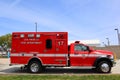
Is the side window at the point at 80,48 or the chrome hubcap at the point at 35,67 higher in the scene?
the side window at the point at 80,48

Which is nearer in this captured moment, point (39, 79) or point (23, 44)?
point (39, 79)

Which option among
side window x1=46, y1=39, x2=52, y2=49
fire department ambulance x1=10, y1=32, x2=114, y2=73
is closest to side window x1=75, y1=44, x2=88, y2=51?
fire department ambulance x1=10, y1=32, x2=114, y2=73

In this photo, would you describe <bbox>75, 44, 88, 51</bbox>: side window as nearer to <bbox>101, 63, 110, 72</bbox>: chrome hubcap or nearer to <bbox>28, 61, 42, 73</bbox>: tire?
<bbox>101, 63, 110, 72</bbox>: chrome hubcap

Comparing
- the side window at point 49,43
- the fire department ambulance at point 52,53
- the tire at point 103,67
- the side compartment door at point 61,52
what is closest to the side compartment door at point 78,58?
the fire department ambulance at point 52,53

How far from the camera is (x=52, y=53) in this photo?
1809 centimetres

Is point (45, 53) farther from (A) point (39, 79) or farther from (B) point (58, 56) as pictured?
(A) point (39, 79)

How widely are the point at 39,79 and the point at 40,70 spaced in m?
4.37

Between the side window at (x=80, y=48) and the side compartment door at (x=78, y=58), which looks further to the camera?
the side window at (x=80, y=48)

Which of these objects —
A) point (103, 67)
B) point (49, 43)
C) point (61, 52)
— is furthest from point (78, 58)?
point (49, 43)

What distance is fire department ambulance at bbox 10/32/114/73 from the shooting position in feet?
59.2

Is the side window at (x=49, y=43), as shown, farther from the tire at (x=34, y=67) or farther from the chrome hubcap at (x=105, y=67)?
the chrome hubcap at (x=105, y=67)

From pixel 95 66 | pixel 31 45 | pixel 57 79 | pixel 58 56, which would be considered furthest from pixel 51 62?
pixel 57 79

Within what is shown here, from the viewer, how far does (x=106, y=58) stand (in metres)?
17.9

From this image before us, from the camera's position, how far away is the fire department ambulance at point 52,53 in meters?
18.0
